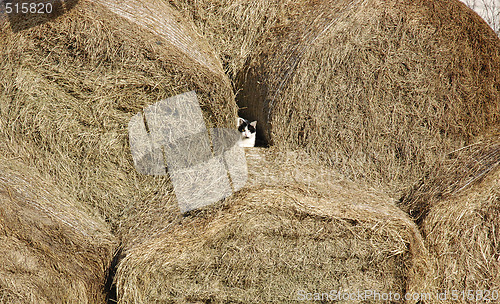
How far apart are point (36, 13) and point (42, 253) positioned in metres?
1.29

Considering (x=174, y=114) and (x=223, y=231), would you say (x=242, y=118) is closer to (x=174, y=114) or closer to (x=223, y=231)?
(x=174, y=114)

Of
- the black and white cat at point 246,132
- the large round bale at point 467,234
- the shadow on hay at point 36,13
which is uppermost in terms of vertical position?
the shadow on hay at point 36,13

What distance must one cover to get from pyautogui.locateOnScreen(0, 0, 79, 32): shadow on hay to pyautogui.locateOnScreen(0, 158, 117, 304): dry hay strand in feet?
2.52

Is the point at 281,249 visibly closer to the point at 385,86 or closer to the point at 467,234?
the point at 467,234

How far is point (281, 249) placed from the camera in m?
2.29

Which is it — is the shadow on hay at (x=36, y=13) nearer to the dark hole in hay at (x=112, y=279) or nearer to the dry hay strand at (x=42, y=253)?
→ the dry hay strand at (x=42, y=253)

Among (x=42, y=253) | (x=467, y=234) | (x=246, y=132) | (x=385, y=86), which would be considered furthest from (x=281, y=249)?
(x=42, y=253)

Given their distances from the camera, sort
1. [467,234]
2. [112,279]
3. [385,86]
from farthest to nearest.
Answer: [385,86], [467,234], [112,279]

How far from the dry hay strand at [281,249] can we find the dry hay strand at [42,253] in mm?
306

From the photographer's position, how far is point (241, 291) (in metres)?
2.29

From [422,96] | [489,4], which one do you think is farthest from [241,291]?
[489,4]

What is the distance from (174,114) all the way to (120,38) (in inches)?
20.4

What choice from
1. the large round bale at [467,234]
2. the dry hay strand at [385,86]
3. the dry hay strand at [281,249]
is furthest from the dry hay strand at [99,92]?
the large round bale at [467,234]

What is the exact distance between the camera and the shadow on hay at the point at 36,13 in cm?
→ 224
